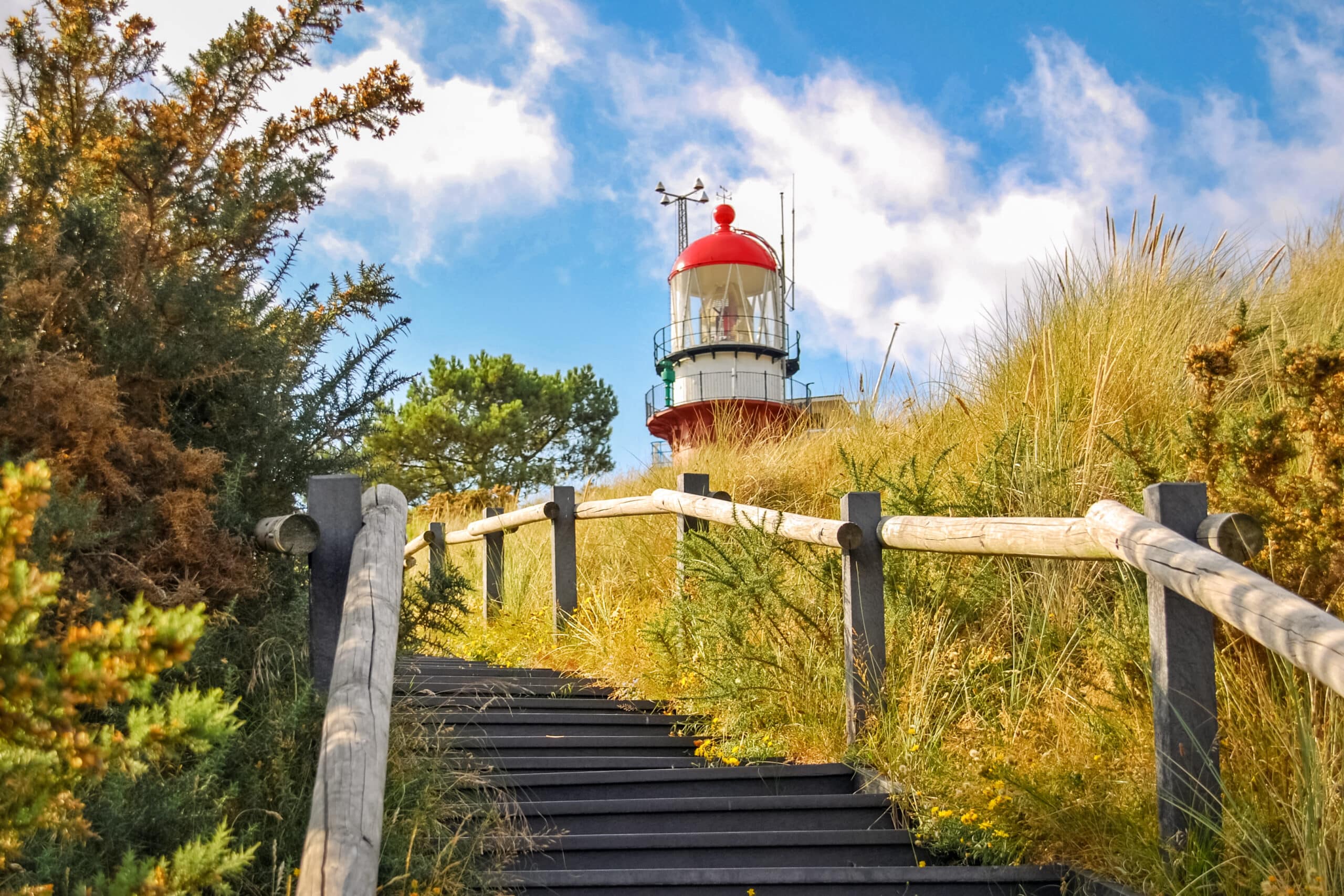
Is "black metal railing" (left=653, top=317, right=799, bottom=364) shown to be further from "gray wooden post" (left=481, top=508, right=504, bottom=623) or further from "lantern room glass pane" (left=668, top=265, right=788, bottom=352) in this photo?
"gray wooden post" (left=481, top=508, right=504, bottom=623)

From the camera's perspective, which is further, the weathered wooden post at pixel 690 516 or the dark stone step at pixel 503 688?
the weathered wooden post at pixel 690 516

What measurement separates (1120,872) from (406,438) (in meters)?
17.2

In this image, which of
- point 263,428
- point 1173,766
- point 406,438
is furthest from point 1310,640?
point 406,438

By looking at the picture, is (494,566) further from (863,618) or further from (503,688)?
(863,618)

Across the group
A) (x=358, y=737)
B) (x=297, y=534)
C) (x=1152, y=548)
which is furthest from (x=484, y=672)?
(x=1152, y=548)

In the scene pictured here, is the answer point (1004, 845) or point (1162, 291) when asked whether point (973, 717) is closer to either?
point (1004, 845)

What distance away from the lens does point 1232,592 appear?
239 cm

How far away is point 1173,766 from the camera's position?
9.21ft

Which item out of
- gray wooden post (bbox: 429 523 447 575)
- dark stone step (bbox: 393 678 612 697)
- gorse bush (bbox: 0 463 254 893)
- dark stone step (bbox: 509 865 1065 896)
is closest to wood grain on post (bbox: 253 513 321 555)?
dark stone step (bbox: 509 865 1065 896)

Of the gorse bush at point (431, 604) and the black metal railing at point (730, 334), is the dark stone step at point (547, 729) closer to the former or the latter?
the gorse bush at point (431, 604)

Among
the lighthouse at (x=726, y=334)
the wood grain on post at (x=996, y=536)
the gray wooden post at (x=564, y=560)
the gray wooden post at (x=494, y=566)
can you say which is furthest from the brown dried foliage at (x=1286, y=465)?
the lighthouse at (x=726, y=334)

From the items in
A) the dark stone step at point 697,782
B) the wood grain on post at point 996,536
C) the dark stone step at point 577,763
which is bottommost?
the dark stone step at point 697,782

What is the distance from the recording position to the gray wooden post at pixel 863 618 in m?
3.91

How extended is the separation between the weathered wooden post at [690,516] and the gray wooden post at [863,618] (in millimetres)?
1258
